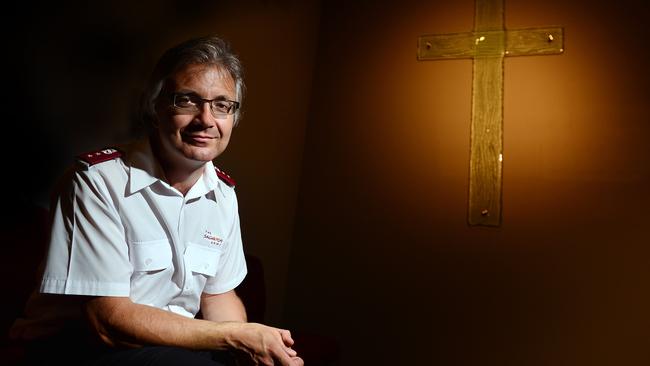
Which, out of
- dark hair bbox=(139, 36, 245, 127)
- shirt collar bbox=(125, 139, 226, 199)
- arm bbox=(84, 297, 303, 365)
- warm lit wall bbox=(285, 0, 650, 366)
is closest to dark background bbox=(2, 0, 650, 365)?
warm lit wall bbox=(285, 0, 650, 366)

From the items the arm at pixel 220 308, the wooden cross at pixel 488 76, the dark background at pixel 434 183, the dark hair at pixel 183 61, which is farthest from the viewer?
the wooden cross at pixel 488 76

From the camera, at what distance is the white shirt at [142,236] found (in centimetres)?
103

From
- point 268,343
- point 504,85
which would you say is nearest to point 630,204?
point 504,85

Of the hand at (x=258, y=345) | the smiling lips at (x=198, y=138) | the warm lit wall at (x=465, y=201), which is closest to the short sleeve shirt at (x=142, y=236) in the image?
the smiling lips at (x=198, y=138)

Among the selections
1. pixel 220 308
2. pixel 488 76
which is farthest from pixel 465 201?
pixel 220 308

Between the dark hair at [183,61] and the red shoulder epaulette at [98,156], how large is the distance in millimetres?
140

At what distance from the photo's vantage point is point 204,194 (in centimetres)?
132

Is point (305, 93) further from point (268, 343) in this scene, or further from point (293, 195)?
point (268, 343)

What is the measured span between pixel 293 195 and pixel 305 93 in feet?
1.99

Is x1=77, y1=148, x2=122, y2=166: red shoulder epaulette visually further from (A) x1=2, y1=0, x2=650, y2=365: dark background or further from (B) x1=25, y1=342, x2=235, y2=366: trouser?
(A) x1=2, y1=0, x2=650, y2=365: dark background

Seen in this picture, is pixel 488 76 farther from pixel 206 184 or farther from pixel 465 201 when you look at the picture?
pixel 206 184

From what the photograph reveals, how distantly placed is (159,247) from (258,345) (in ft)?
1.06

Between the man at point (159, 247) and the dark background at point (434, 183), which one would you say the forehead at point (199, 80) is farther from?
the dark background at point (434, 183)

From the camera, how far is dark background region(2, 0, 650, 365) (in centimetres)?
244
